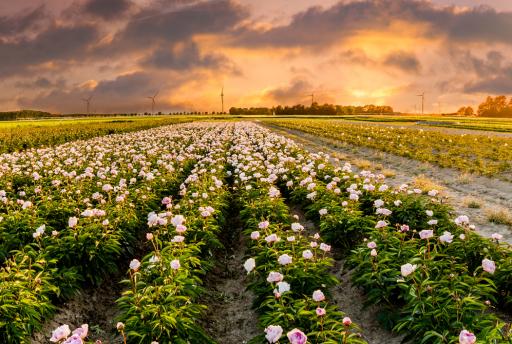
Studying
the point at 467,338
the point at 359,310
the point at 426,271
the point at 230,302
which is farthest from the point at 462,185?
the point at 467,338

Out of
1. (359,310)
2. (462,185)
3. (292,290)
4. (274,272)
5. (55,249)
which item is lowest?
(359,310)

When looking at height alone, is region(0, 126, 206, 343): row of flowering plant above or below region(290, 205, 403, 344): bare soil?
above

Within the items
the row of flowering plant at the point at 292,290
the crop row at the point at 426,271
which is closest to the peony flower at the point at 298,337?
the row of flowering plant at the point at 292,290

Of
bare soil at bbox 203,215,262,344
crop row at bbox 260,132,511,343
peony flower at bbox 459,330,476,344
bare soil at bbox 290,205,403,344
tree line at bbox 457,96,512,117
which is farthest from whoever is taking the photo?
tree line at bbox 457,96,512,117

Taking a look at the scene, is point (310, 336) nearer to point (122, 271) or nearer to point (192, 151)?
point (122, 271)

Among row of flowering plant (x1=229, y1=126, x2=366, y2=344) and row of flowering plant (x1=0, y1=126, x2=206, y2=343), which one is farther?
row of flowering plant (x1=0, y1=126, x2=206, y2=343)

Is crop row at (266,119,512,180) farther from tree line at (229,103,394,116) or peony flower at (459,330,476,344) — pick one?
tree line at (229,103,394,116)

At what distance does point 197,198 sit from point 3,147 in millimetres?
20801

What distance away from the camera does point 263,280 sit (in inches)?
225

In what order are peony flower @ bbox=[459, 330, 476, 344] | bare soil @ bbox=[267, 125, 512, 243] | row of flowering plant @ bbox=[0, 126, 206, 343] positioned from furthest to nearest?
bare soil @ bbox=[267, 125, 512, 243]
row of flowering plant @ bbox=[0, 126, 206, 343]
peony flower @ bbox=[459, 330, 476, 344]

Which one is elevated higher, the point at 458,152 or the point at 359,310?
the point at 458,152

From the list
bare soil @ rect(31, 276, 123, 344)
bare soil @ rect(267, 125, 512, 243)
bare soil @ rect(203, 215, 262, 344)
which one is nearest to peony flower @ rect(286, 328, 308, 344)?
bare soil @ rect(203, 215, 262, 344)

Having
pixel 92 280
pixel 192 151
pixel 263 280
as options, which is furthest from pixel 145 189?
pixel 192 151

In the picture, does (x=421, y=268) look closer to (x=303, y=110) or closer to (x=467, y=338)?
(x=467, y=338)
